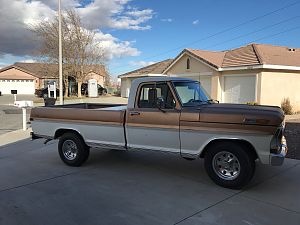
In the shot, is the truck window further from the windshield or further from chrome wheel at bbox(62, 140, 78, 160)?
chrome wheel at bbox(62, 140, 78, 160)

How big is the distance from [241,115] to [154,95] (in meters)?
1.79

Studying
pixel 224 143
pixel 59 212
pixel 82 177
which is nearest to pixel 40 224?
pixel 59 212

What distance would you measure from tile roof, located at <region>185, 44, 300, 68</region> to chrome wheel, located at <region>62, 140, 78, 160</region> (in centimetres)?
1523

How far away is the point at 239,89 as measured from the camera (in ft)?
68.4

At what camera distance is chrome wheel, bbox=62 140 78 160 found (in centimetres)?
708

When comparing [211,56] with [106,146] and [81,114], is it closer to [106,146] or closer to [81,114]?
[81,114]

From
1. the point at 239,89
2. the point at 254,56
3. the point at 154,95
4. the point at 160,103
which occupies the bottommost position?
the point at 160,103

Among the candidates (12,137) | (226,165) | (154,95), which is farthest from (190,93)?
(12,137)

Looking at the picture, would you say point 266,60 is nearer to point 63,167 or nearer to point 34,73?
point 63,167

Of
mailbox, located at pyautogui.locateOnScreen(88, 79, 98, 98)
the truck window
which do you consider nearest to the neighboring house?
mailbox, located at pyautogui.locateOnScreen(88, 79, 98, 98)

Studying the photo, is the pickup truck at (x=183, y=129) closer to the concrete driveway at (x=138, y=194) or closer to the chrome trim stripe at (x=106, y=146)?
the chrome trim stripe at (x=106, y=146)

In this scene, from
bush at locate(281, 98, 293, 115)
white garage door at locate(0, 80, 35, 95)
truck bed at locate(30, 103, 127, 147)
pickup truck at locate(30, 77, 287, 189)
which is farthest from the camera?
white garage door at locate(0, 80, 35, 95)

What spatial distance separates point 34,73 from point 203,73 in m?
47.8

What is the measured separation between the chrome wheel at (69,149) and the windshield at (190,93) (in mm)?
2829
